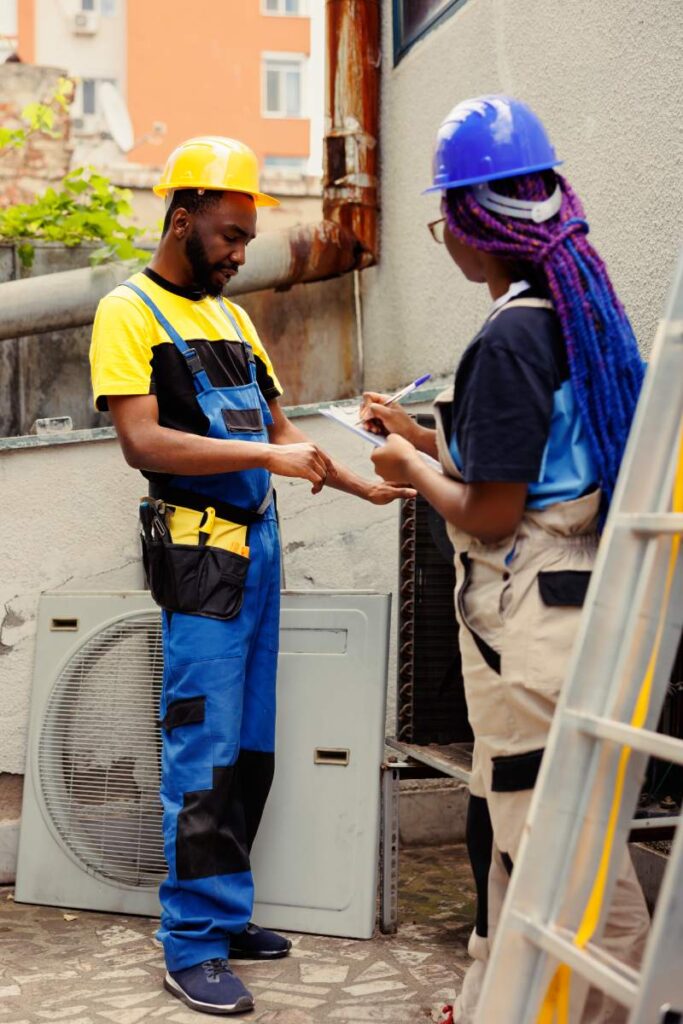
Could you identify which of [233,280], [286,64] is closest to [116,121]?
[286,64]

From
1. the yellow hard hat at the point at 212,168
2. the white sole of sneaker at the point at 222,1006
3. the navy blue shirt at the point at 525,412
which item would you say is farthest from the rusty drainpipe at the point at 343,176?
the navy blue shirt at the point at 525,412

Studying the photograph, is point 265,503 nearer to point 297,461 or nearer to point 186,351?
point 297,461

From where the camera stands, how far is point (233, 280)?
5.64m

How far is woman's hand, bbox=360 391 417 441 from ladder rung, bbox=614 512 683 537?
2.52ft

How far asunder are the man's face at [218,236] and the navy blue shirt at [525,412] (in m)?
1.17

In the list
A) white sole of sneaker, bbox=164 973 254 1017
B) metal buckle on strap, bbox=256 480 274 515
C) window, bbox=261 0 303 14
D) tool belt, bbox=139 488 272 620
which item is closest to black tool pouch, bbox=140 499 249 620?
tool belt, bbox=139 488 272 620

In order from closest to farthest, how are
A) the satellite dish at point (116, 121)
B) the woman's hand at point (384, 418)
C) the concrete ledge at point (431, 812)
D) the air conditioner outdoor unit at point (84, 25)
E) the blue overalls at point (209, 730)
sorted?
the woman's hand at point (384, 418) → the blue overalls at point (209, 730) → the concrete ledge at point (431, 812) → the satellite dish at point (116, 121) → the air conditioner outdoor unit at point (84, 25)

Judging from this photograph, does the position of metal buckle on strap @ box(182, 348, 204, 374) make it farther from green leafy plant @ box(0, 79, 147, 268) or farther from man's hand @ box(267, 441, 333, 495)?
green leafy plant @ box(0, 79, 147, 268)

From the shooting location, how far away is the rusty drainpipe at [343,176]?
5660mm

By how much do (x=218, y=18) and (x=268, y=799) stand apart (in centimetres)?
2847

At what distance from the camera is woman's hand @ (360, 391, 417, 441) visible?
8.64ft

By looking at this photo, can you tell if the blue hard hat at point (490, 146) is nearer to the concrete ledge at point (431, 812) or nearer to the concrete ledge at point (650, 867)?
the concrete ledge at point (650, 867)

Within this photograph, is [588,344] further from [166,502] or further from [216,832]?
[216,832]

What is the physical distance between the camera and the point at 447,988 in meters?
3.15
